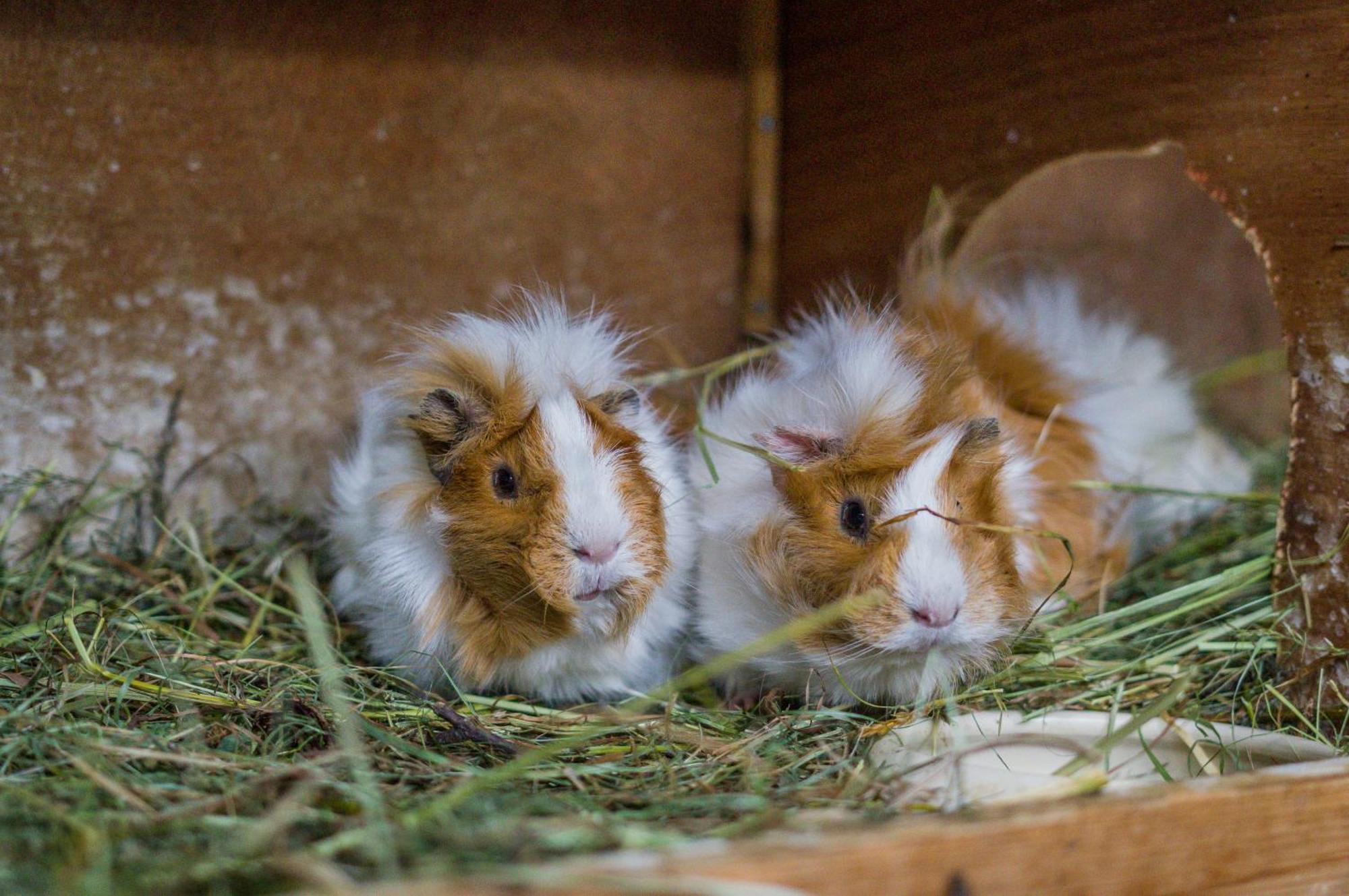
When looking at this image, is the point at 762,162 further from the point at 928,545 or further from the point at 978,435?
the point at 928,545

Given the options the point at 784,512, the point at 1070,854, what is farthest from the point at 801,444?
the point at 1070,854

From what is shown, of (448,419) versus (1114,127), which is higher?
(1114,127)

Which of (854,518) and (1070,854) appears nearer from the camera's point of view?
(1070,854)

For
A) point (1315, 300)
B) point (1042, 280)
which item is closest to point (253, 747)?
point (1315, 300)

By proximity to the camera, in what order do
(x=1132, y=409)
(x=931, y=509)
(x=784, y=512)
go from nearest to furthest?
(x=931, y=509), (x=784, y=512), (x=1132, y=409)

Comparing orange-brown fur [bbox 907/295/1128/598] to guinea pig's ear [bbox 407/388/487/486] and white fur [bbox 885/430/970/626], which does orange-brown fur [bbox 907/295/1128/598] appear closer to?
white fur [bbox 885/430/970/626]

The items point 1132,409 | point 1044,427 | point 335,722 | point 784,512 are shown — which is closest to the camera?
point 335,722

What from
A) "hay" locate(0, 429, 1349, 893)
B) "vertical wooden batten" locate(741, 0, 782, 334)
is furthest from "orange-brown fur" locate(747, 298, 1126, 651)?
"vertical wooden batten" locate(741, 0, 782, 334)

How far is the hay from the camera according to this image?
3.39 ft

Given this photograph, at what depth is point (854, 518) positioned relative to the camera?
1713 millimetres

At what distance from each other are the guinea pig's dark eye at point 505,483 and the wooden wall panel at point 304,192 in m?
0.74

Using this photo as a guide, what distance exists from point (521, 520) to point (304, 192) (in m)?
A: 1.08

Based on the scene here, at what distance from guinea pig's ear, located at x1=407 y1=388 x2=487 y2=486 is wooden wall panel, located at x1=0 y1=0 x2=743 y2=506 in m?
0.64

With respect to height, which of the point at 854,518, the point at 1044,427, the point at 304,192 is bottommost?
the point at 854,518
